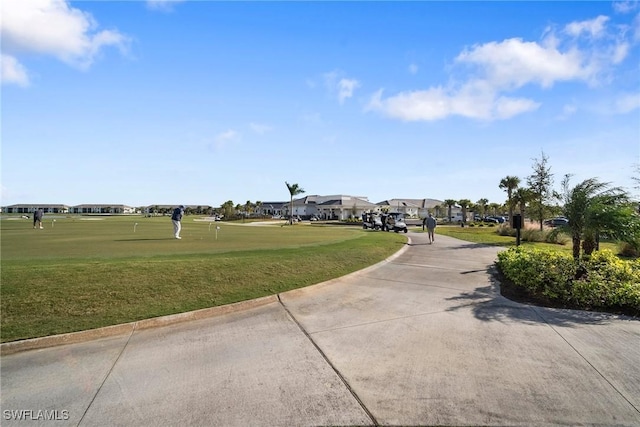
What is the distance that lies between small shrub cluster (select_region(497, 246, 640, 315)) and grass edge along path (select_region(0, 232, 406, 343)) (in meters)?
5.19

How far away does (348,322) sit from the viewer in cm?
723

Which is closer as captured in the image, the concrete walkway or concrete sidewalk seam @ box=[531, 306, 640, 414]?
the concrete walkway

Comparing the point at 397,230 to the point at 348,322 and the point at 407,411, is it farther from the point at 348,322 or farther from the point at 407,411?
the point at 407,411

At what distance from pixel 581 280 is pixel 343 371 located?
753cm

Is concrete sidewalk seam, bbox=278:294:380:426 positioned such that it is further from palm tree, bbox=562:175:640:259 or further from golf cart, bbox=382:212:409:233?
golf cart, bbox=382:212:409:233

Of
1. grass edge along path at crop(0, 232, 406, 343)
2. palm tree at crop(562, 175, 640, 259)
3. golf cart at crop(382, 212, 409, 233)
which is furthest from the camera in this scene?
golf cart at crop(382, 212, 409, 233)

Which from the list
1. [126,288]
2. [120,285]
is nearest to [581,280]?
[126,288]

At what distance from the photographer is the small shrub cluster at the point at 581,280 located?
26.7 feet

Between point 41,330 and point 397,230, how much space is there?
3308 centimetres

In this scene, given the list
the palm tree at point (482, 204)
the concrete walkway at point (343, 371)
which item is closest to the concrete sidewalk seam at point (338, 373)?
the concrete walkway at point (343, 371)

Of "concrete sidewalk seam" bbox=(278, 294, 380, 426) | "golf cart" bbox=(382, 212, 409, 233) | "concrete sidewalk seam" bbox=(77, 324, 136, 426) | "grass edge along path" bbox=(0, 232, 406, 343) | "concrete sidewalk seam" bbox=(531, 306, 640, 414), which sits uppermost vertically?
"golf cart" bbox=(382, 212, 409, 233)

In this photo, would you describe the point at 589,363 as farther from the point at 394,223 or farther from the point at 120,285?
the point at 394,223

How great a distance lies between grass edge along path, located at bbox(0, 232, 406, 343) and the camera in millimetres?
6863

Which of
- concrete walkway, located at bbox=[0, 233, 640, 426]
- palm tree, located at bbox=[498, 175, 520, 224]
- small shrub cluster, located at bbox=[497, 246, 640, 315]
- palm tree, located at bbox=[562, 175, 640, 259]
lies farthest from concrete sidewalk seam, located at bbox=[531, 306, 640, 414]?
palm tree, located at bbox=[498, 175, 520, 224]
